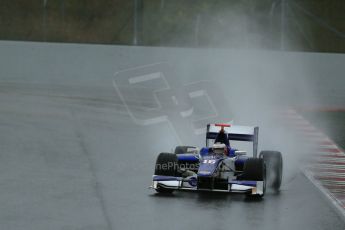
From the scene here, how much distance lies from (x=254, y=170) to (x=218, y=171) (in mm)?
540

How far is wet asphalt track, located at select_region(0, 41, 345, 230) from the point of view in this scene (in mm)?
11969

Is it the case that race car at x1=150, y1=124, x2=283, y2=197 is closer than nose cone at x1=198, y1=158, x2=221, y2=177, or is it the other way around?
nose cone at x1=198, y1=158, x2=221, y2=177

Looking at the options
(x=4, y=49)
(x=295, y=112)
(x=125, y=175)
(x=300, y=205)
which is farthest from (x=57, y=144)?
(x=4, y=49)

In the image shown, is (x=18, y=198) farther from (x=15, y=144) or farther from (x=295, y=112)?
(x=295, y=112)

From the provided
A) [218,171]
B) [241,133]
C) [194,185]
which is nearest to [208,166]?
[218,171]

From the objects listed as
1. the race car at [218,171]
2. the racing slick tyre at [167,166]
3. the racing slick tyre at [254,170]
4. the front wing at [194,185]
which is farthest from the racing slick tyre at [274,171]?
the racing slick tyre at [167,166]

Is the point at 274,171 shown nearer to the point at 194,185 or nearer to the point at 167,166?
the point at 194,185

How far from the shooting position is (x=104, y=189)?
46.5ft

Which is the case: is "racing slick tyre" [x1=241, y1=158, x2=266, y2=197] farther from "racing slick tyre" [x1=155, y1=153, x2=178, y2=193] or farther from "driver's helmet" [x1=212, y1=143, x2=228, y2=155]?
"racing slick tyre" [x1=155, y1=153, x2=178, y2=193]

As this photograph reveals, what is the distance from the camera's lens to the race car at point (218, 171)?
13828 mm

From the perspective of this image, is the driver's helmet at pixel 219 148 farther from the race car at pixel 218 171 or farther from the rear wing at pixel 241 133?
the rear wing at pixel 241 133

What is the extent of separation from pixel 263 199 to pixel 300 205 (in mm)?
606

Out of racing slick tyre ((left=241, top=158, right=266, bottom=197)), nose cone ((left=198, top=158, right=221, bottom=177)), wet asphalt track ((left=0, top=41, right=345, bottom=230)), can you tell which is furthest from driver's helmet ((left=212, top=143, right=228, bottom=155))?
wet asphalt track ((left=0, top=41, right=345, bottom=230))

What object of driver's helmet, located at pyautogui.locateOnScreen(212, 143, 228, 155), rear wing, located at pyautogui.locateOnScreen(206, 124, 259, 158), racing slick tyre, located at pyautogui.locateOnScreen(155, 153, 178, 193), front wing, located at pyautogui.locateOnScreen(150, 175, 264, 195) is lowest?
front wing, located at pyautogui.locateOnScreen(150, 175, 264, 195)
